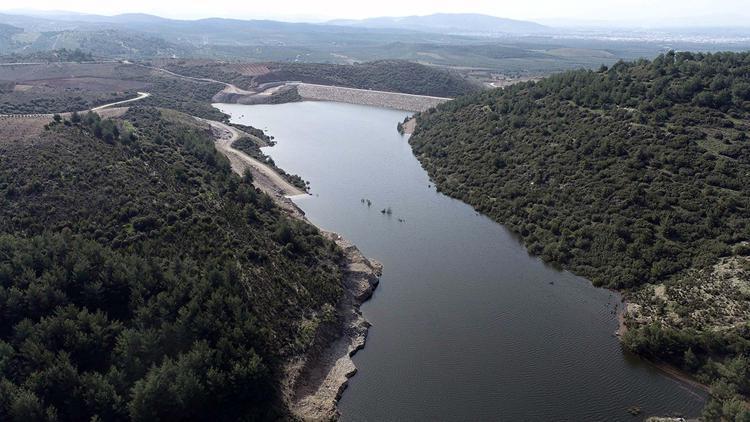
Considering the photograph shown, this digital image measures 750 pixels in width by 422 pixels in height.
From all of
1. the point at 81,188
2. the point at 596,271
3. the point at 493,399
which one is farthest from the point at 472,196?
the point at 81,188

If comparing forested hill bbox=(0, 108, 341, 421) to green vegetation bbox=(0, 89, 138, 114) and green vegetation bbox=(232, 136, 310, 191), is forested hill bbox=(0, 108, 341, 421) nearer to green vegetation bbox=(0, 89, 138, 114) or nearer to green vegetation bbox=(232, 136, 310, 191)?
green vegetation bbox=(232, 136, 310, 191)

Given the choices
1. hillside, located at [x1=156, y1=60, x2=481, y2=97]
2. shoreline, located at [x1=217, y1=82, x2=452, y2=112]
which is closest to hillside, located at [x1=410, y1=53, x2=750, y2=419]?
shoreline, located at [x1=217, y1=82, x2=452, y2=112]

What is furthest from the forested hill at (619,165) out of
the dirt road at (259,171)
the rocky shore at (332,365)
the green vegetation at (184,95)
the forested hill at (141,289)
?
the green vegetation at (184,95)

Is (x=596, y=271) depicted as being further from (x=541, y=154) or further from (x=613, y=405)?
(x=541, y=154)

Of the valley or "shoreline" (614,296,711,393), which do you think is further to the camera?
"shoreline" (614,296,711,393)

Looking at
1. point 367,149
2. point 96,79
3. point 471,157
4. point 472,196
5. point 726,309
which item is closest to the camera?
point 726,309

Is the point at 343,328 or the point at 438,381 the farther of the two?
the point at 343,328
